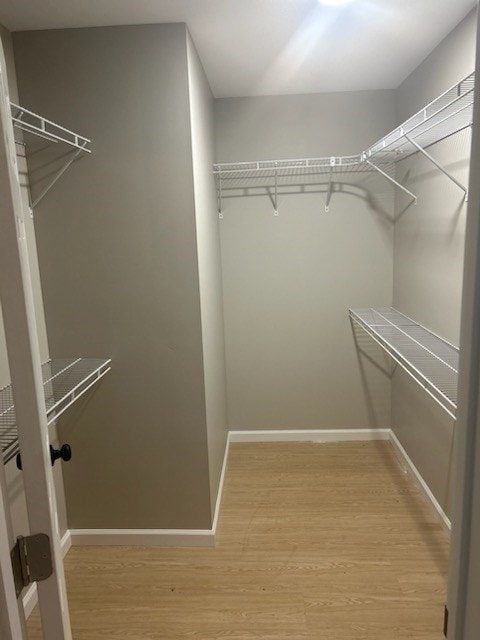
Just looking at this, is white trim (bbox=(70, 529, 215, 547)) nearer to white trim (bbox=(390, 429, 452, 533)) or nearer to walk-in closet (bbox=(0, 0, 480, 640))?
walk-in closet (bbox=(0, 0, 480, 640))

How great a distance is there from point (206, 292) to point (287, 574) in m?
1.39

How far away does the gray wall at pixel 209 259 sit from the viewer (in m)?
2.05

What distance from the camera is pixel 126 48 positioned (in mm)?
1857

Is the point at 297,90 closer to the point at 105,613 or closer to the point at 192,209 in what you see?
the point at 192,209

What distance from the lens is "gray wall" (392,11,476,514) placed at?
6.54 feet

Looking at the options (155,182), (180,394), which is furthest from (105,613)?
(155,182)

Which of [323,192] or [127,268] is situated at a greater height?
[323,192]

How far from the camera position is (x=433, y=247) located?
2.31 m

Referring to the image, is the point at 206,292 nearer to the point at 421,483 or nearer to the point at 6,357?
the point at 6,357

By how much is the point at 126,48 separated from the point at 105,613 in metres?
2.39

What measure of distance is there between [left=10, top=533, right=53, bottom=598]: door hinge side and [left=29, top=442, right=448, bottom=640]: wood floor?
1271 millimetres

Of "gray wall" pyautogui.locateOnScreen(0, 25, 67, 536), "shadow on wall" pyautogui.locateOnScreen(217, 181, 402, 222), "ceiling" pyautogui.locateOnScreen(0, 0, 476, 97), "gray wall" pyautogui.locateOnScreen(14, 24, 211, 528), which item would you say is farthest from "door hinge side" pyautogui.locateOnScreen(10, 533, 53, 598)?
"shadow on wall" pyautogui.locateOnScreen(217, 181, 402, 222)

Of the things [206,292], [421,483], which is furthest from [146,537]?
[421,483]

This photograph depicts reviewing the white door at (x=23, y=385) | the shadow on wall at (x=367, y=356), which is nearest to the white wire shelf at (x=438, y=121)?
the shadow on wall at (x=367, y=356)
